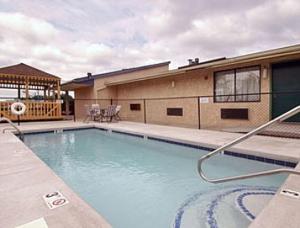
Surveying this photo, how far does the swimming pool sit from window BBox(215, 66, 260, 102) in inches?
126

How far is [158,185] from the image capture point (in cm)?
376

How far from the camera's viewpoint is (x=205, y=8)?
7.38 metres

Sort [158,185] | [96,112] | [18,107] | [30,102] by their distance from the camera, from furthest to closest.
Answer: [30,102]
[96,112]
[18,107]
[158,185]

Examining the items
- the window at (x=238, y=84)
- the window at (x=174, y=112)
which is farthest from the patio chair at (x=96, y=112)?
the window at (x=238, y=84)

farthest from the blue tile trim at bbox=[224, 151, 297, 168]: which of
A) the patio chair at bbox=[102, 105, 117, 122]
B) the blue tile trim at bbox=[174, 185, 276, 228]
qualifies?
A: the patio chair at bbox=[102, 105, 117, 122]

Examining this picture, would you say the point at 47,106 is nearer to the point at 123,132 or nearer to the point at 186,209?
the point at 123,132

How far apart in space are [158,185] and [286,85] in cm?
552

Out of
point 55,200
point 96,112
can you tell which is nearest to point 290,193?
point 55,200

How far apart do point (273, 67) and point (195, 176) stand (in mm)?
4937

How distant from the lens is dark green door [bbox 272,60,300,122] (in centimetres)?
670

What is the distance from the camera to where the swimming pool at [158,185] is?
8.77 ft

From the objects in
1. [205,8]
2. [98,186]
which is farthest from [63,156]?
[205,8]

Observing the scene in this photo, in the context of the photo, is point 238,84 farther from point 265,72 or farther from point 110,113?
point 110,113

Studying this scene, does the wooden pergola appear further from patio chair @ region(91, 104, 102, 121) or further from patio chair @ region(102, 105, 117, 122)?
patio chair @ region(102, 105, 117, 122)
